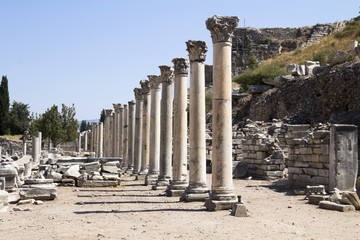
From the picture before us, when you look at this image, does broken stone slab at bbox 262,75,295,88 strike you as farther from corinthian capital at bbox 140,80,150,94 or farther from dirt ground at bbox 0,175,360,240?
dirt ground at bbox 0,175,360,240

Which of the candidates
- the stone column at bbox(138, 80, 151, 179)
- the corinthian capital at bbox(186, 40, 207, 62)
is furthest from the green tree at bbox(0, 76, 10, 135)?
the corinthian capital at bbox(186, 40, 207, 62)

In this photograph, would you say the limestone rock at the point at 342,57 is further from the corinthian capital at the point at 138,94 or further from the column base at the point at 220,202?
the column base at the point at 220,202

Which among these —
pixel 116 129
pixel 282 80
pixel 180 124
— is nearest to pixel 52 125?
pixel 116 129

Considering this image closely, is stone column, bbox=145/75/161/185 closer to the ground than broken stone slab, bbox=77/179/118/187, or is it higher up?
higher up

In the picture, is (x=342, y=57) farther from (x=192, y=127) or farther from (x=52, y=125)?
(x=52, y=125)

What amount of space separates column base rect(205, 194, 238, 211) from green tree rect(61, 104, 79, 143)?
40.9m

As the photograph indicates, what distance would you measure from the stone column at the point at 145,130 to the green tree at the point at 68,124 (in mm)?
30847

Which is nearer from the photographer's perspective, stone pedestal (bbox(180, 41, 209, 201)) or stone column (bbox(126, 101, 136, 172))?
stone pedestal (bbox(180, 41, 209, 201))

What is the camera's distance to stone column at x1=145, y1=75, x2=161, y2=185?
1745 cm

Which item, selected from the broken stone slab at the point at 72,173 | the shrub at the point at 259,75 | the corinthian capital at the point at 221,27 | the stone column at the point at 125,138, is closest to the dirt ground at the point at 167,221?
the broken stone slab at the point at 72,173

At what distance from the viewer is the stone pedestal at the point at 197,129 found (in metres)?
12.0

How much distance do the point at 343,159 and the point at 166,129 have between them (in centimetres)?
635

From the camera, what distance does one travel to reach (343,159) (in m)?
13.0

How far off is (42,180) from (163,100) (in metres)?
5.62
